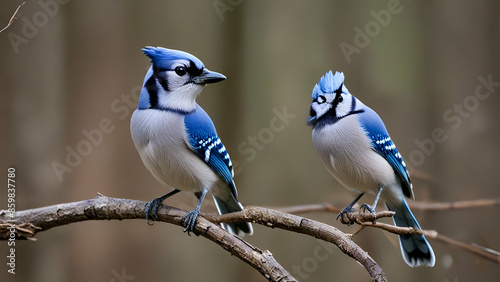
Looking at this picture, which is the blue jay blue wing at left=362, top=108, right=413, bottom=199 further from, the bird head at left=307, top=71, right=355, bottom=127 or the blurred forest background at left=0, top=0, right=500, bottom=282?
the blurred forest background at left=0, top=0, right=500, bottom=282

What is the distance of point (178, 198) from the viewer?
2.49 m

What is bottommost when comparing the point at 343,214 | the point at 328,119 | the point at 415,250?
the point at 415,250

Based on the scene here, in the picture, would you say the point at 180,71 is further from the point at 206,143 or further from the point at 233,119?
the point at 233,119

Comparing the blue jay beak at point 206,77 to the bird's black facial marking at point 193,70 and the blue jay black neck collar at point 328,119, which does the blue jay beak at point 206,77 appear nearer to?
the bird's black facial marking at point 193,70

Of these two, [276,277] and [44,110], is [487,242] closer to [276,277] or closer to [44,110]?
[276,277]

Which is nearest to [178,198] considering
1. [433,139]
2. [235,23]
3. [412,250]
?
[235,23]

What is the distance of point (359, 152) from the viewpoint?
127 centimetres

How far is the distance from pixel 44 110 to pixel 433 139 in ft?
6.04
